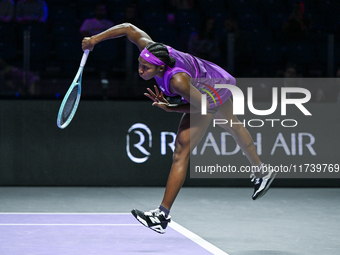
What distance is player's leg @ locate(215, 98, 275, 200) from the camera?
5.38m

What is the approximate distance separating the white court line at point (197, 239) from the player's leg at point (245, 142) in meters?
0.64

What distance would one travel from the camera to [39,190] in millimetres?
8320

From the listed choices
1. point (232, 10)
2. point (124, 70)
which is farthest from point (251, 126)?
point (232, 10)

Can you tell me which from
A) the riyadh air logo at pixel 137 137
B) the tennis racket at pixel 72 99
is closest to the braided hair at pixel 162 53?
the tennis racket at pixel 72 99

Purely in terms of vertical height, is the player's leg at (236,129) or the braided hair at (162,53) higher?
the braided hair at (162,53)

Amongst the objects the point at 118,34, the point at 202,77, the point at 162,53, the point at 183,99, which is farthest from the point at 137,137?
the point at 162,53

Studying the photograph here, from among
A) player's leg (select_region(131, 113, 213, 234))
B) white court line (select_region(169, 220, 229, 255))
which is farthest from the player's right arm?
white court line (select_region(169, 220, 229, 255))

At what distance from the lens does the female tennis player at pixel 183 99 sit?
191 inches

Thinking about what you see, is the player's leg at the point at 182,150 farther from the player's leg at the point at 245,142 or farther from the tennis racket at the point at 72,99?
the tennis racket at the point at 72,99

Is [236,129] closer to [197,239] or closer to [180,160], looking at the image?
[180,160]

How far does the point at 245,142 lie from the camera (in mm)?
5535

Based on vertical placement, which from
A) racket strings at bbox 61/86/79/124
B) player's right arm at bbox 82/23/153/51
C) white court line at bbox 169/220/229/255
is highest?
player's right arm at bbox 82/23/153/51

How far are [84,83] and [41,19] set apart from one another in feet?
5.05

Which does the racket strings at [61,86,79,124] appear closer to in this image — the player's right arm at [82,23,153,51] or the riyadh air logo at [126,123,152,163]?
the player's right arm at [82,23,153,51]
